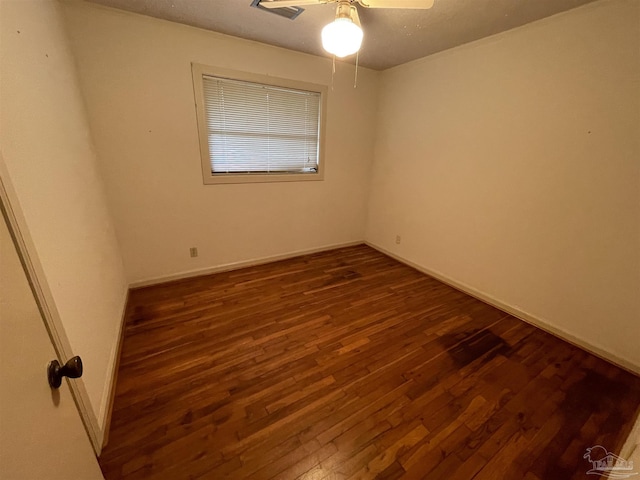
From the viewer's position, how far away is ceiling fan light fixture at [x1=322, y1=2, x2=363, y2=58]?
4.59ft

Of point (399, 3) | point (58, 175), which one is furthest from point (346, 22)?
point (58, 175)

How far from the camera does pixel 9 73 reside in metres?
1.00

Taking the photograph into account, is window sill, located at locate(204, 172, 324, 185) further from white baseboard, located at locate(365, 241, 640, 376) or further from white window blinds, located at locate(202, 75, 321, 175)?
white baseboard, located at locate(365, 241, 640, 376)

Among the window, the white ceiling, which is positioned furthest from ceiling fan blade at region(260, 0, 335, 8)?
the window


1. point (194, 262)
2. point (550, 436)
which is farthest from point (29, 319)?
point (194, 262)

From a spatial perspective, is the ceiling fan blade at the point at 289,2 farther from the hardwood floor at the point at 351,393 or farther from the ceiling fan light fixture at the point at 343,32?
the hardwood floor at the point at 351,393

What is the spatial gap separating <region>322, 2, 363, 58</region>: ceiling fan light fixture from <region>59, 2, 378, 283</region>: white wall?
1525mm

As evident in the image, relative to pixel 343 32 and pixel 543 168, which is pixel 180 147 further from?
pixel 543 168

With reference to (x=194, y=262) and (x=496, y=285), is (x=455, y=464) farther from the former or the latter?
(x=194, y=262)

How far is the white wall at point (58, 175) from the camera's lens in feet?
3.28

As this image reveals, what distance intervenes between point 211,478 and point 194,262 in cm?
214

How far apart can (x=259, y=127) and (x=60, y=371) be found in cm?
273

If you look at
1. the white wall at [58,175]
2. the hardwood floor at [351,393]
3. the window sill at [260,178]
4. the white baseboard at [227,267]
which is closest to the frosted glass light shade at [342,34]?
the white wall at [58,175]

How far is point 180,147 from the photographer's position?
2.55 m
